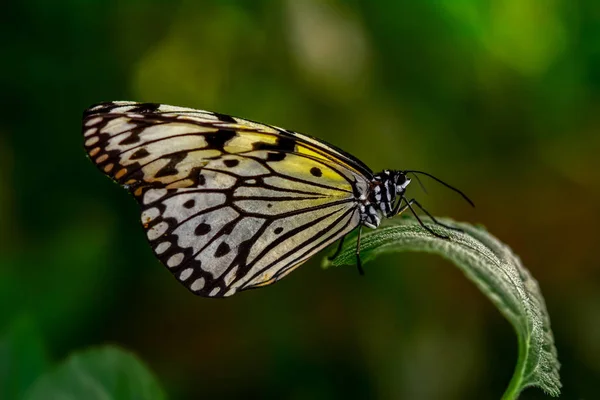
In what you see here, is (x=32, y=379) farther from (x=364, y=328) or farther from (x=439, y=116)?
(x=439, y=116)

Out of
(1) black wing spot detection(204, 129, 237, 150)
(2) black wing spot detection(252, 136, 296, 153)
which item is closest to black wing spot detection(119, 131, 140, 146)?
(1) black wing spot detection(204, 129, 237, 150)

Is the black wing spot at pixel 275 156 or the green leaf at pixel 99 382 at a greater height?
the black wing spot at pixel 275 156

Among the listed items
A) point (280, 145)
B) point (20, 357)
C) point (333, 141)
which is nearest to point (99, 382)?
point (20, 357)

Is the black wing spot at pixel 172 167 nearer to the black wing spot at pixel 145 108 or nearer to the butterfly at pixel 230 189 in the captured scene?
the butterfly at pixel 230 189

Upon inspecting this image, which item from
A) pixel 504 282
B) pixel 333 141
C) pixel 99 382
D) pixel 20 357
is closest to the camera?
pixel 504 282

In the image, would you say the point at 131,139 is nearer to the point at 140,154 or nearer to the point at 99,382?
the point at 140,154

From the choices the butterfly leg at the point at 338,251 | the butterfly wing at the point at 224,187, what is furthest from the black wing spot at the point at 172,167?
A: the butterfly leg at the point at 338,251

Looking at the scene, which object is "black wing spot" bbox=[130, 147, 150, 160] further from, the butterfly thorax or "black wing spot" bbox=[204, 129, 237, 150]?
the butterfly thorax

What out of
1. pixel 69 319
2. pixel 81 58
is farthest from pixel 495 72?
pixel 69 319
